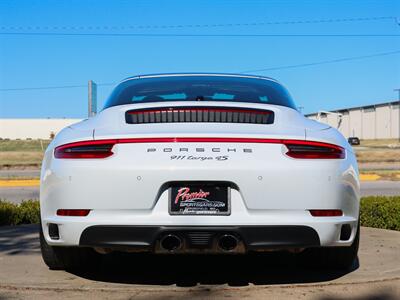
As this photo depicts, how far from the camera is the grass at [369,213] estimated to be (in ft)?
23.0

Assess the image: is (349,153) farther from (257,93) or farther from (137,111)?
(137,111)

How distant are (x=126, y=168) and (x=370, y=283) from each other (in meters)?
1.92

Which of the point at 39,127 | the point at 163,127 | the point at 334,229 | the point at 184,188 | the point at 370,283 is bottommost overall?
the point at 39,127

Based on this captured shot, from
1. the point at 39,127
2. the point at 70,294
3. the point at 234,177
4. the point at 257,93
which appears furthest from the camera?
the point at 39,127

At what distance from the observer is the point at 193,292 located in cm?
376

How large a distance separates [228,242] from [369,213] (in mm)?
4350

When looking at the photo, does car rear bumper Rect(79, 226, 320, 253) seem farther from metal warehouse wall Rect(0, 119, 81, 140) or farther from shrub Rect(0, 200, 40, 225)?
metal warehouse wall Rect(0, 119, 81, 140)

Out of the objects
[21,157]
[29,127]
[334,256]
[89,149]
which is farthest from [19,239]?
[29,127]

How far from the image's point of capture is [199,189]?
11.4 ft

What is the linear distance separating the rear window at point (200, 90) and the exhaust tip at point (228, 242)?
1207 millimetres

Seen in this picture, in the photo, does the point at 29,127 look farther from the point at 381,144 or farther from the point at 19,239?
the point at 19,239

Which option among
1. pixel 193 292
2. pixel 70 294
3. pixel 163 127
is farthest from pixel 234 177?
pixel 70 294

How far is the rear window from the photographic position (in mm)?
4465

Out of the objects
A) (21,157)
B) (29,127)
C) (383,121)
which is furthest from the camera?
(383,121)
